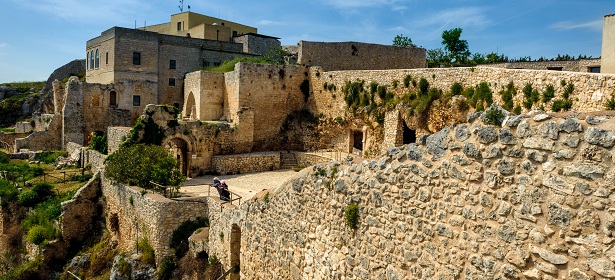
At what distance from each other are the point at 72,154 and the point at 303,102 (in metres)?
13.6

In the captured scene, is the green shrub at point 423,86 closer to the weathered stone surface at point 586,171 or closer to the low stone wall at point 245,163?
the low stone wall at point 245,163

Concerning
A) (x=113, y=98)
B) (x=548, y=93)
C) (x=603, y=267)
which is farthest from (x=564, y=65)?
(x=113, y=98)

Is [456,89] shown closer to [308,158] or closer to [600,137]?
[308,158]

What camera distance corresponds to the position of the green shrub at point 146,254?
1543 centimetres

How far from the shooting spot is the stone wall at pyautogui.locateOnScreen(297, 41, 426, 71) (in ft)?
87.7

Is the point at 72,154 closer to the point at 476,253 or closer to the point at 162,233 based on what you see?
the point at 162,233

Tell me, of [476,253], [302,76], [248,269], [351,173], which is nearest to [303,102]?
[302,76]

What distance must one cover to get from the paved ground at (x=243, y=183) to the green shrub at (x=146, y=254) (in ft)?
8.76

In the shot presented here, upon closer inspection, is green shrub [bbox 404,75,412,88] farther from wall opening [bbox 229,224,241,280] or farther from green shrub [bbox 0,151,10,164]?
green shrub [bbox 0,151,10,164]

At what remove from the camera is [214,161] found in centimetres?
2320

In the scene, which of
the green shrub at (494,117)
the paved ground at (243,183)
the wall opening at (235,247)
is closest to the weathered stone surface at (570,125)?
the green shrub at (494,117)

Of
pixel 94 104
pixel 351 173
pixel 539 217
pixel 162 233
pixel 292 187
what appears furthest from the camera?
pixel 94 104

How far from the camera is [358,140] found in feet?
80.1

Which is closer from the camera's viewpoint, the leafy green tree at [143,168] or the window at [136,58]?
the leafy green tree at [143,168]
